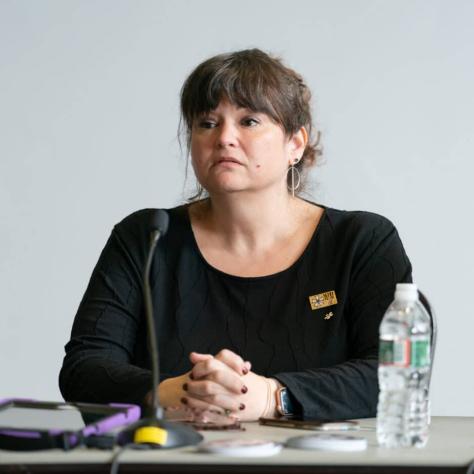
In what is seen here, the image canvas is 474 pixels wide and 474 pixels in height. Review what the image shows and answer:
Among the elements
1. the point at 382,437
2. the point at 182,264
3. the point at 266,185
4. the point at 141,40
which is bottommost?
the point at 382,437

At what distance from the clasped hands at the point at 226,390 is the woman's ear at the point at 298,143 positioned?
0.71 metres

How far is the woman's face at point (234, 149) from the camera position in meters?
2.17

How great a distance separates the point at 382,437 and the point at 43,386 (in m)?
2.25

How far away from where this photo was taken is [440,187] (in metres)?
3.47

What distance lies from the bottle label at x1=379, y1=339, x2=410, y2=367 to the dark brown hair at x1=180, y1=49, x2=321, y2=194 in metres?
0.87

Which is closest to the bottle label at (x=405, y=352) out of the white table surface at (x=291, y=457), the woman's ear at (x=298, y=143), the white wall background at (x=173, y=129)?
the white table surface at (x=291, y=457)

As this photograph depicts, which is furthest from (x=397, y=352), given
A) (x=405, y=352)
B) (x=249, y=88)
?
(x=249, y=88)

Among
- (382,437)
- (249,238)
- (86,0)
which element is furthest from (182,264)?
(86,0)

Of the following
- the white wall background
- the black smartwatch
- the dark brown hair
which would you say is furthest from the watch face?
the white wall background

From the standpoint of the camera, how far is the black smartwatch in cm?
185

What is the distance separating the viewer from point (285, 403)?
1858 mm

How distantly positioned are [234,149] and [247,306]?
14.1 inches

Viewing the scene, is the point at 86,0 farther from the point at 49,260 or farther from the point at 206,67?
the point at 206,67

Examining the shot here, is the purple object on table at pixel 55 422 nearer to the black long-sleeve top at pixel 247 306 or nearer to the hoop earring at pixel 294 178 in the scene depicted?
the black long-sleeve top at pixel 247 306
